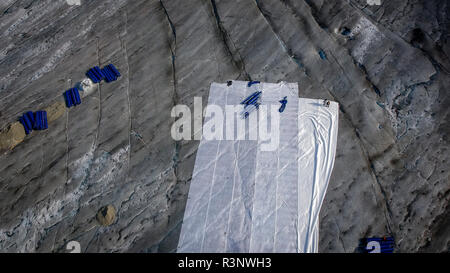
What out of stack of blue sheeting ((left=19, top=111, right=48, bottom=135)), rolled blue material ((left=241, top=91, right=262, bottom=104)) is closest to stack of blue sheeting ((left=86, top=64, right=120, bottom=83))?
stack of blue sheeting ((left=19, top=111, right=48, bottom=135))

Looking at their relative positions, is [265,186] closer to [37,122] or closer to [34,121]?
[37,122]

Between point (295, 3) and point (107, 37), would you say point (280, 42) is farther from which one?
point (107, 37)

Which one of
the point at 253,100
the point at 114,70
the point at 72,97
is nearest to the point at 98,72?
the point at 114,70

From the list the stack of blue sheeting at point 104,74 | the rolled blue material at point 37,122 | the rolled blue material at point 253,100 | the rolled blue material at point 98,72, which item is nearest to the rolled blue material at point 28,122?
the rolled blue material at point 37,122

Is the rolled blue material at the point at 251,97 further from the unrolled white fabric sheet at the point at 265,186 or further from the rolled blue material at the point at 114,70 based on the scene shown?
the rolled blue material at the point at 114,70

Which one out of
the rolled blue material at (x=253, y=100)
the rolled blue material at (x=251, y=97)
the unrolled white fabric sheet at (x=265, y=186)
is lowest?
the unrolled white fabric sheet at (x=265, y=186)

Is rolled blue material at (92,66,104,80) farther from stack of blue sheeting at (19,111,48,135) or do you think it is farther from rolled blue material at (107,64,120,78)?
stack of blue sheeting at (19,111,48,135)
